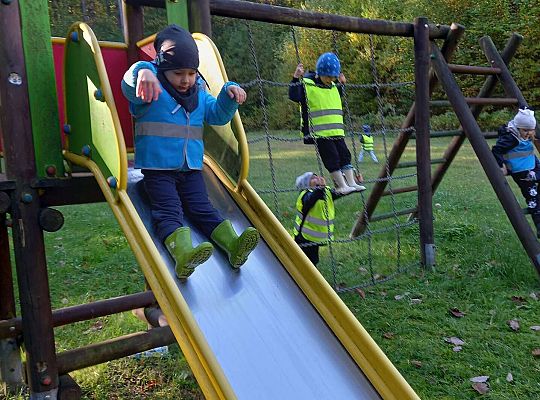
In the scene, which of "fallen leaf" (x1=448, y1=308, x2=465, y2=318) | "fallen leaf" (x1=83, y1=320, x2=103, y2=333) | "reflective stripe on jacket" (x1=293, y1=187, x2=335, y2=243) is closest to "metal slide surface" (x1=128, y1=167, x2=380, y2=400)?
"fallen leaf" (x1=83, y1=320, x2=103, y2=333)

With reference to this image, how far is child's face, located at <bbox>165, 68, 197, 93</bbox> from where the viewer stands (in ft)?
8.95

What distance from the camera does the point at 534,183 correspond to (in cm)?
537

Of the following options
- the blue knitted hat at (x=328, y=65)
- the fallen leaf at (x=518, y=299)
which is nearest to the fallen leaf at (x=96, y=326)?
the blue knitted hat at (x=328, y=65)

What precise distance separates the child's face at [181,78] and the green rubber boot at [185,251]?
729 millimetres

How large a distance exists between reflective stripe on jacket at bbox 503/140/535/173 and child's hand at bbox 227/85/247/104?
11.7ft

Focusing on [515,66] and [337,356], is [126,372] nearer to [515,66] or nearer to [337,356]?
[337,356]

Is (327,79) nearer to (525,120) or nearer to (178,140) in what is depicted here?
(525,120)

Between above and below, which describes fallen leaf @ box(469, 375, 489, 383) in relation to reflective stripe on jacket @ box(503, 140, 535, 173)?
below

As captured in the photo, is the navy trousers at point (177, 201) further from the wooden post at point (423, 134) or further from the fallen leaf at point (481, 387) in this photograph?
the wooden post at point (423, 134)

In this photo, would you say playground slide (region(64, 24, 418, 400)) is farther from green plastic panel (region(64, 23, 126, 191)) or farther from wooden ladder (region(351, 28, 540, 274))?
wooden ladder (region(351, 28, 540, 274))

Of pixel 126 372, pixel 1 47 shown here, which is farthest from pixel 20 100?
pixel 126 372

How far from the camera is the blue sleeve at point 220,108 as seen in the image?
2.79 metres

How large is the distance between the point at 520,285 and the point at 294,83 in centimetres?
259

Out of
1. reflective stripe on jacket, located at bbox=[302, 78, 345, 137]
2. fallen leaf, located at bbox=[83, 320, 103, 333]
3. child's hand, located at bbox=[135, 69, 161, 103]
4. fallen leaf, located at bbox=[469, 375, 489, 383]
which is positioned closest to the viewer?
child's hand, located at bbox=[135, 69, 161, 103]
